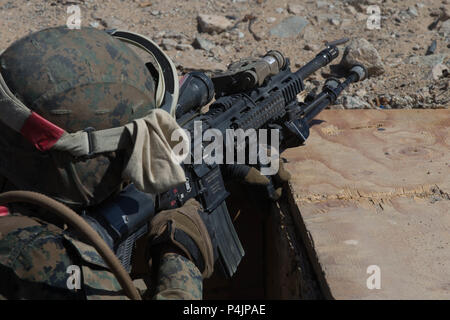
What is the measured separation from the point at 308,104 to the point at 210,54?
5.82 feet

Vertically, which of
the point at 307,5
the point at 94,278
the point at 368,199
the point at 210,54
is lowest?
the point at 94,278

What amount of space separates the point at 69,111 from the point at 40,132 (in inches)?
4.7

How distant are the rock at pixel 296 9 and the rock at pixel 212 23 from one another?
0.66 metres

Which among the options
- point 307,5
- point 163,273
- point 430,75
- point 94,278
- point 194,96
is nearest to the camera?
point 94,278

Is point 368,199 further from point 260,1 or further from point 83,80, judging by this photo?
point 260,1

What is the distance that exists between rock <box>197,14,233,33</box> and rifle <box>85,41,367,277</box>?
1794mm

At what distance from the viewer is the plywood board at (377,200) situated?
212 cm

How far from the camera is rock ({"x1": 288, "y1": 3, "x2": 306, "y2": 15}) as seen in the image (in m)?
5.53

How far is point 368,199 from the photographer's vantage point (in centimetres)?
269

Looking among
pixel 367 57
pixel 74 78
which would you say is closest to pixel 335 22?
pixel 367 57

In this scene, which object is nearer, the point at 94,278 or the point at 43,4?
the point at 94,278

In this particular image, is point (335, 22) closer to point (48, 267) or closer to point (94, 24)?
point (94, 24)

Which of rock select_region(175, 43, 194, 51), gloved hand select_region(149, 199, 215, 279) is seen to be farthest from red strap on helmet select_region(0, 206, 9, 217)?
rock select_region(175, 43, 194, 51)

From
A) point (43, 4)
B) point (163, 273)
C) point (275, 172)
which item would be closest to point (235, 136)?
point (275, 172)
